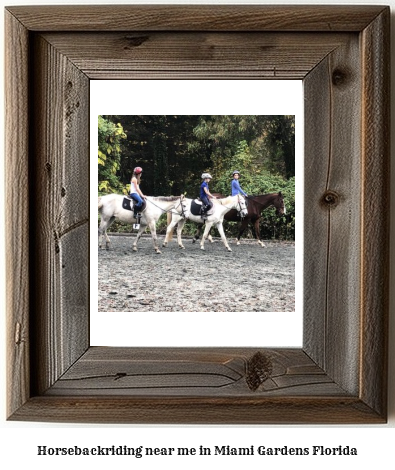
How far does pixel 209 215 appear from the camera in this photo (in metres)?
0.76

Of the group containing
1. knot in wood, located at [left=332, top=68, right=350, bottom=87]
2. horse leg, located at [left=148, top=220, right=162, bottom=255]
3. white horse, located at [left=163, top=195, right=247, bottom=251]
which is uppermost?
knot in wood, located at [left=332, top=68, right=350, bottom=87]

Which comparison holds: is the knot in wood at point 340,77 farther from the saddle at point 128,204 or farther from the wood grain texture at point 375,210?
the saddle at point 128,204

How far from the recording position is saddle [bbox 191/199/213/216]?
2.50ft

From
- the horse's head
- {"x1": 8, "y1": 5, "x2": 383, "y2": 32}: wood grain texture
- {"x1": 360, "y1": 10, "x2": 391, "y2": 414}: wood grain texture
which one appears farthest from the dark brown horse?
{"x1": 8, "y1": 5, "x2": 383, "y2": 32}: wood grain texture

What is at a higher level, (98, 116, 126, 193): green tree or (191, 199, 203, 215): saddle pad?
(98, 116, 126, 193): green tree

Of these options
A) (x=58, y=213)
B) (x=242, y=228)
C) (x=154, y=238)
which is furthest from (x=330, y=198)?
(x=58, y=213)

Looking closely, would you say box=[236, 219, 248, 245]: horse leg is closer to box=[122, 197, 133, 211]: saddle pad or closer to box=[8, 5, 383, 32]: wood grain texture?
box=[122, 197, 133, 211]: saddle pad

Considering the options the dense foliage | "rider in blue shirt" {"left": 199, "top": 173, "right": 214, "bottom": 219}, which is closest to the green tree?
the dense foliage

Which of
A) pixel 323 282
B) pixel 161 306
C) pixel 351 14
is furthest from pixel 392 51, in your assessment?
pixel 161 306
